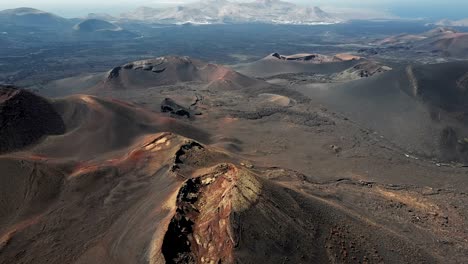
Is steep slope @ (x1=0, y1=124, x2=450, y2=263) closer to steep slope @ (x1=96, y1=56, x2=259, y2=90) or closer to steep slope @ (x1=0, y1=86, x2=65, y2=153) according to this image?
steep slope @ (x1=0, y1=86, x2=65, y2=153)

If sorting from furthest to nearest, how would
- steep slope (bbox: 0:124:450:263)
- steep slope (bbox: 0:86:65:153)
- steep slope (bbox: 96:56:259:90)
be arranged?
steep slope (bbox: 96:56:259:90)
steep slope (bbox: 0:86:65:153)
steep slope (bbox: 0:124:450:263)

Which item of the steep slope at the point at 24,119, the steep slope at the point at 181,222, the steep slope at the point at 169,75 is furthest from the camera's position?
the steep slope at the point at 169,75

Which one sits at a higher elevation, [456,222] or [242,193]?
[242,193]

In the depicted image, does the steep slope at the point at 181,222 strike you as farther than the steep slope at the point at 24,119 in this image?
No

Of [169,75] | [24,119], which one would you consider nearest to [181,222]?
[24,119]

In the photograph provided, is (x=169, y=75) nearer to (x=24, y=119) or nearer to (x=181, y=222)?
(x=24, y=119)

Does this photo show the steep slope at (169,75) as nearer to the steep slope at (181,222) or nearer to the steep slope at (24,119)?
the steep slope at (24,119)

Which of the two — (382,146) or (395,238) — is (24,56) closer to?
(382,146)

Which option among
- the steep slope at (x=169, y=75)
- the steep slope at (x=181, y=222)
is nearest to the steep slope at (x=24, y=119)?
the steep slope at (x=181, y=222)

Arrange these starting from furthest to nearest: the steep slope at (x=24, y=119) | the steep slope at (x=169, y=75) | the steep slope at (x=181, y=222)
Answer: the steep slope at (x=169, y=75) → the steep slope at (x=24, y=119) → the steep slope at (x=181, y=222)

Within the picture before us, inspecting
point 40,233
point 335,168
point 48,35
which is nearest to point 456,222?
point 335,168

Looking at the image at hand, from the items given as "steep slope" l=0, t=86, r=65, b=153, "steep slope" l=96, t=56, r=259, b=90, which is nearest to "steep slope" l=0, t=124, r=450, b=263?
"steep slope" l=0, t=86, r=65, b=153
